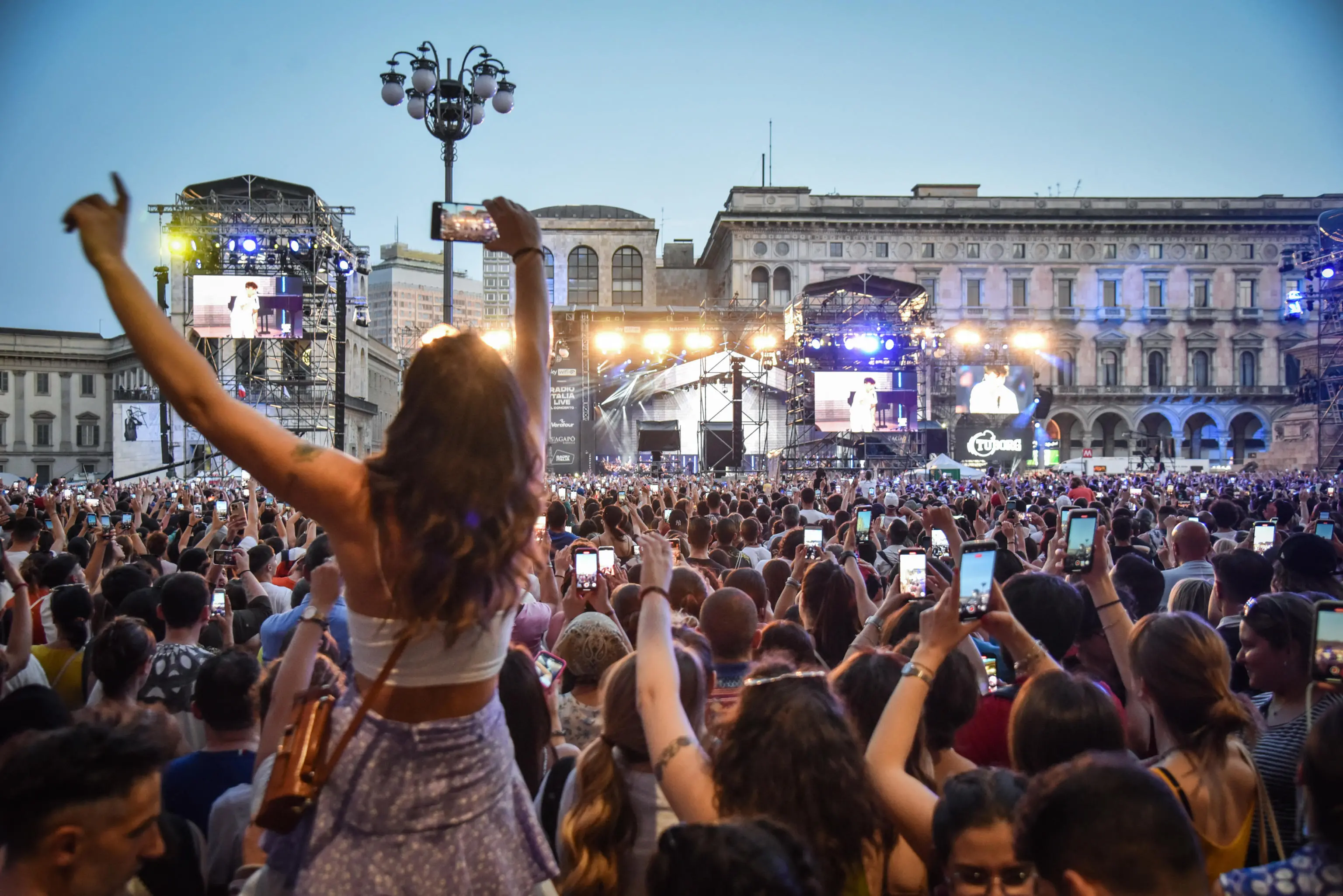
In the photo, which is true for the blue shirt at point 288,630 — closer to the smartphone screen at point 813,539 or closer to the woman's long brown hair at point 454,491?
the woman's long brown hair at point 454,491

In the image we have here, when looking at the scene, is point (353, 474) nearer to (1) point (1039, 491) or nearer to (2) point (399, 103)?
(2) point (399, 103)

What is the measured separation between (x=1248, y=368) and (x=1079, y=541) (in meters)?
70.6

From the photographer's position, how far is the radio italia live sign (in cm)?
4328

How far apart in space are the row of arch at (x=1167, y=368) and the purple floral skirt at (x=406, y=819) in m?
67.9

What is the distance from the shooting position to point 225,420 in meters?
1.87

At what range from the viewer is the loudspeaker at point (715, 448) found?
3931 centimetres

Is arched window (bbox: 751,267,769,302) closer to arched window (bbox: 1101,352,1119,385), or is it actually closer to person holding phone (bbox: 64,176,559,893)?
arched window (bbox: 1101,352,1119,385)

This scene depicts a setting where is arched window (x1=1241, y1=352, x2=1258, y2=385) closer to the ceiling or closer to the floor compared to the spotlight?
closer to the ceiling

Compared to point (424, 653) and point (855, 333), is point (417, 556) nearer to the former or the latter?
point (424, 653)

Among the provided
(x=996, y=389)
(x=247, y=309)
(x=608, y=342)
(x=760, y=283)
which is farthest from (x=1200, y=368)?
(x=247, y=309)

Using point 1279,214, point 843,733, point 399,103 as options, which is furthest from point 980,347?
point 843,733

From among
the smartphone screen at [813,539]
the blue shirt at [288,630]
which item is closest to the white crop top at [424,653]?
the blue shirt at [288,630]

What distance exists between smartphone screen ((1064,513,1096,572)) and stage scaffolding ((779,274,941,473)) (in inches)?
1172

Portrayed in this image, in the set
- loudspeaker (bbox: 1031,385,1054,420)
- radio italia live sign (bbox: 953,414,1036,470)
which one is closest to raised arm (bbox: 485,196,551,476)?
radio italia live sign (bbox: 953,414,1036,470)
